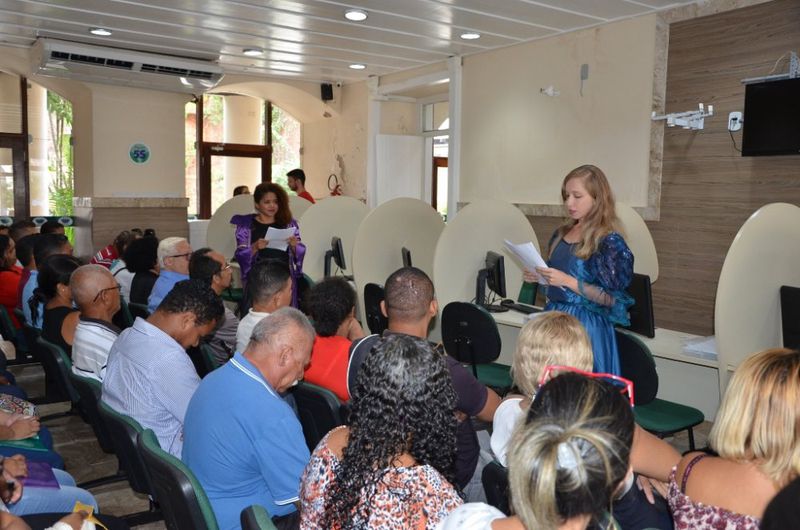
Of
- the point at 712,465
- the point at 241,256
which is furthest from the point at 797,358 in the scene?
the point at 241,256

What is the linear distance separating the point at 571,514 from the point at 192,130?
321 inches

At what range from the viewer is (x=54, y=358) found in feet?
A: 7.89

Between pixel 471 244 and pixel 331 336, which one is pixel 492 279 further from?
pixel 331 336

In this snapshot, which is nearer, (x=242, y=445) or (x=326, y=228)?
(x=242, y=445)

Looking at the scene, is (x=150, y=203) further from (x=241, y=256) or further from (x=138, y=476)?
(x=138, y=476)

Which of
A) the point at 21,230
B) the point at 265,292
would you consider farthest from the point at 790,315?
the point at 21,230

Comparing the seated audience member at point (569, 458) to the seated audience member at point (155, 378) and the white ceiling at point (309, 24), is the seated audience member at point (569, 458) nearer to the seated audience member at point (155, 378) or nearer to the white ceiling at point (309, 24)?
the seated audience member at point (155, 378)

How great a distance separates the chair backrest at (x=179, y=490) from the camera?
Result: 4.07 ft

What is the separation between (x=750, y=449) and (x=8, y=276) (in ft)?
13.2

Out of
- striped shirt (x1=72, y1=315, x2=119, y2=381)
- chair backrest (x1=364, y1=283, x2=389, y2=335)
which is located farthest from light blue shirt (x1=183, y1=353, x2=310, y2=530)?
chair backrest (x1=364, y1=283, x2=389, y2=335)

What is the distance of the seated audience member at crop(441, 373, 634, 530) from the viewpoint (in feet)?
2.70

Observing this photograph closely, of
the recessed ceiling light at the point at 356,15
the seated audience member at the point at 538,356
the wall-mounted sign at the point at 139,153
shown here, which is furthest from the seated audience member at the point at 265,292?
the wall-mounted sign at the point at 139,153

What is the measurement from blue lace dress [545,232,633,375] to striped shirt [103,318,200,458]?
1.38 meters

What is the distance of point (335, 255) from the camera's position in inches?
186
